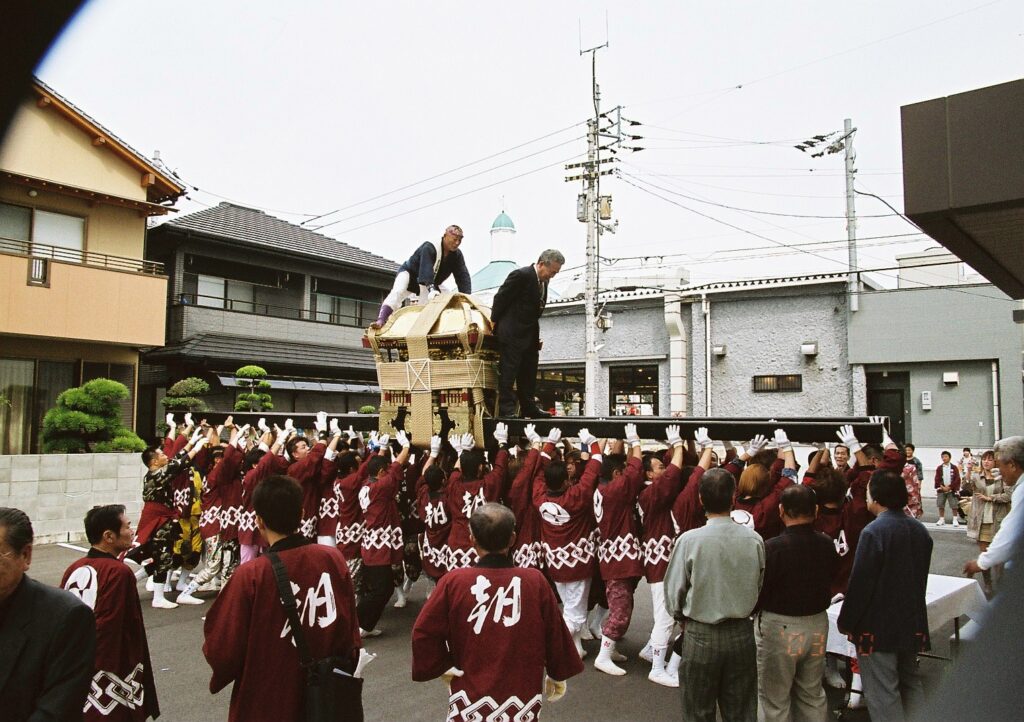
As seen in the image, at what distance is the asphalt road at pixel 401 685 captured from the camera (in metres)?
5.61

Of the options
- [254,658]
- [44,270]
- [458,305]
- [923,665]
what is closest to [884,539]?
[923,665]

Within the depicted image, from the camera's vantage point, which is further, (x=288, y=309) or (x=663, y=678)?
(x=288, y=309)

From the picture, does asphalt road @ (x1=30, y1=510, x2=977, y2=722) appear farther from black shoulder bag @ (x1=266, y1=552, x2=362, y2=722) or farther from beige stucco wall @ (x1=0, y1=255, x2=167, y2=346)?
beige stucco wall @ (x1=0, y1=255, x2=167, y2=346)

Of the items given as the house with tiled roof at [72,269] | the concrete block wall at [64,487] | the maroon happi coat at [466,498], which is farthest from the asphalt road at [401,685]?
the house with tiled roof at [72,269]

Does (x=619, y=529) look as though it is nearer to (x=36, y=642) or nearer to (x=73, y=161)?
(x=36, y=642)

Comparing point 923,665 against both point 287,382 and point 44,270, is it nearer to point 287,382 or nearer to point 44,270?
point 44,270

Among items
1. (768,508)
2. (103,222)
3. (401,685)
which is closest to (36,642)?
(401,685)

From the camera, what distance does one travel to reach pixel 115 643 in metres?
3.68

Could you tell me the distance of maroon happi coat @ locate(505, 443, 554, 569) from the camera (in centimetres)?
698

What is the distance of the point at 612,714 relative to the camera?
5602mm

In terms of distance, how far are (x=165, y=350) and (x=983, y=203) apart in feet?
67.0

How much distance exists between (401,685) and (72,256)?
1432 centimetres

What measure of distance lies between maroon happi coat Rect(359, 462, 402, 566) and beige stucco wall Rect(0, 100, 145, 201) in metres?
11.4

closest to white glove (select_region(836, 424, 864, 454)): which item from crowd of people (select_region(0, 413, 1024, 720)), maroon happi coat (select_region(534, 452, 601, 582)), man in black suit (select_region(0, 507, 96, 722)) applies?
crowd of people (select_region(0, 413, 1024, 720))
